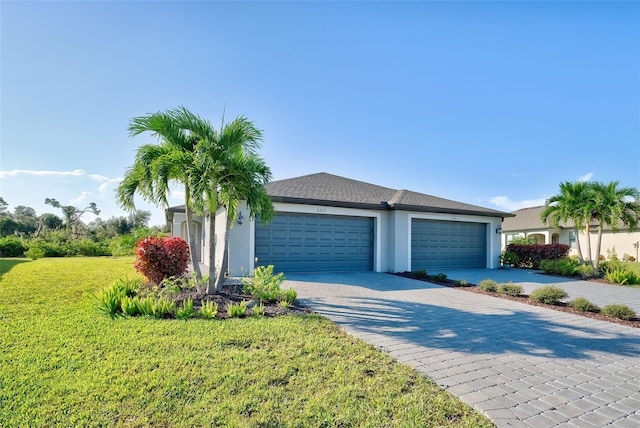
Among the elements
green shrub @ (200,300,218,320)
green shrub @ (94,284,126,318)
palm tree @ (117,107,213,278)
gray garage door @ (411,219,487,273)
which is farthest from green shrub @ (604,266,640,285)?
green shrub @ (94,284,126,318)

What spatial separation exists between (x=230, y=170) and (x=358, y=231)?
808 cm

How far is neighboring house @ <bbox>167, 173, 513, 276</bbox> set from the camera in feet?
41.5

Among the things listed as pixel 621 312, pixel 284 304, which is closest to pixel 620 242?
pixel 621 312

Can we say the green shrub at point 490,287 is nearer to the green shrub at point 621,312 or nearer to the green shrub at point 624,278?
the green shrub at point 621,312

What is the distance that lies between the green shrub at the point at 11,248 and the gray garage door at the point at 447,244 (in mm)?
27993

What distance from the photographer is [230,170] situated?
7.24 m

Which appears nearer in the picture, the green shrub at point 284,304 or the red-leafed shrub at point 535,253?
the green shrub at point 284,304

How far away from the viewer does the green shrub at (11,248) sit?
75.8ft

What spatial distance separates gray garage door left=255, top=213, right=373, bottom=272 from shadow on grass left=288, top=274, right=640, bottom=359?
13.3 ft

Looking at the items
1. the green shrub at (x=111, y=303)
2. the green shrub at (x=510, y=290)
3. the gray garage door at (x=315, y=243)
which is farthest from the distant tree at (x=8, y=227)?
the green shrub at (x=510, y=290)

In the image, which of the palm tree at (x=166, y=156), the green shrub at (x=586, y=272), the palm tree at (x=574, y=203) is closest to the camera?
the palm tree at (x=166, y=156)

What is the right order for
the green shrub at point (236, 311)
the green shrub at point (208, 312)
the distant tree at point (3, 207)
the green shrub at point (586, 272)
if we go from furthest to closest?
the distant tree at point (3, 207) < the green shrub at point (586, 272) < the green shrub at point (236, 311) < the green shrub at point (208, 312)

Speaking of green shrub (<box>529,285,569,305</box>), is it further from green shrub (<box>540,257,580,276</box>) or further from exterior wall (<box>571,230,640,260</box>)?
exterior wall (<box>571,230,640,260</box>)

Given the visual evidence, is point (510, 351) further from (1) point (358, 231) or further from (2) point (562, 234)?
(2) point (562, 234)
